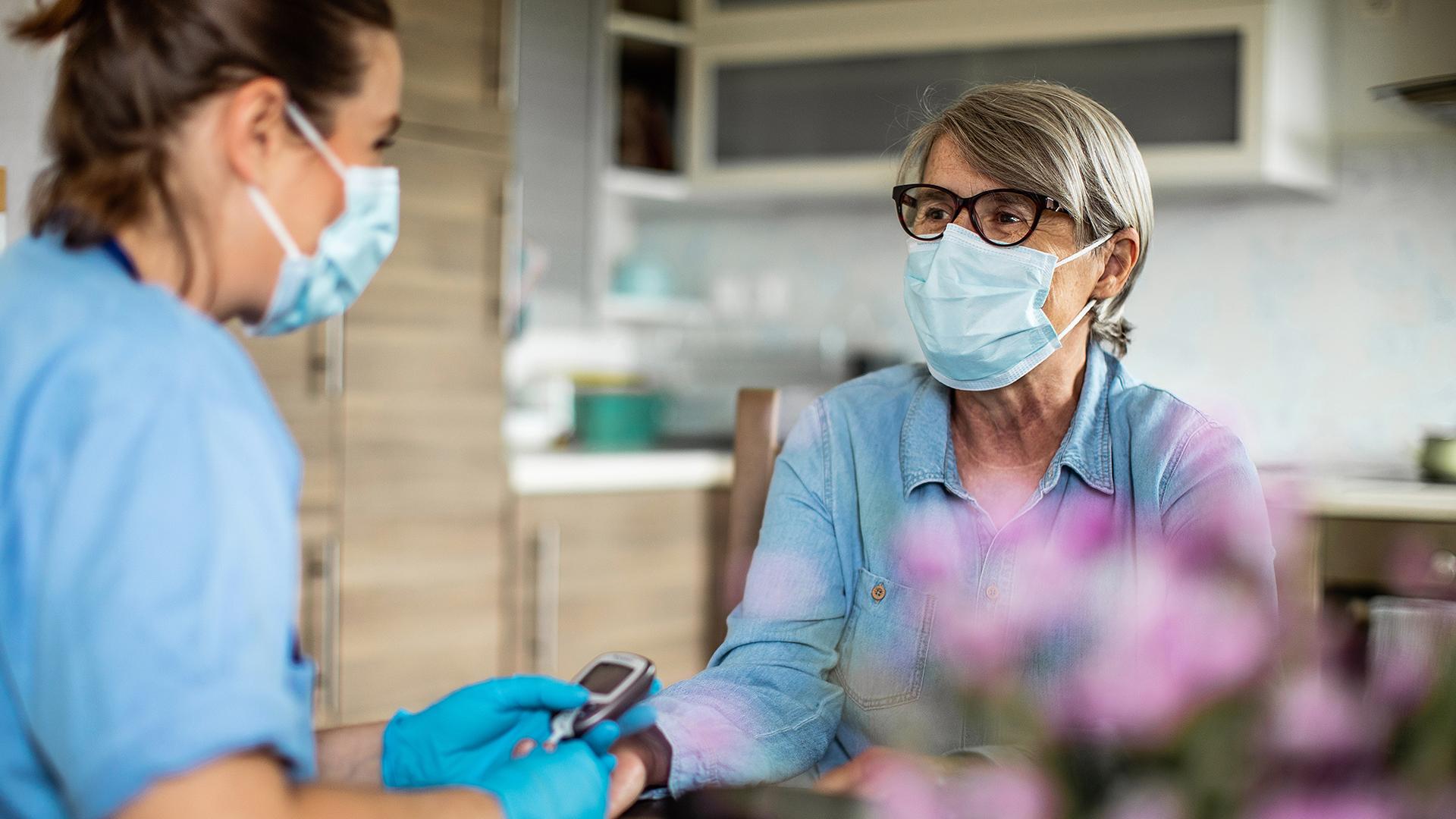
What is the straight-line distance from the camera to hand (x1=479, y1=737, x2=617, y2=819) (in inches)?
29.1

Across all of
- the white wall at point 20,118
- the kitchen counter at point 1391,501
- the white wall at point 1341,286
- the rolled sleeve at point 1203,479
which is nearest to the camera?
the rolled sleeve at point 1203,479

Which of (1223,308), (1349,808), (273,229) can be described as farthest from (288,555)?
(1223,308)

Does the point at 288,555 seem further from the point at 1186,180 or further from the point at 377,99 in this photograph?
the point at 1186,180

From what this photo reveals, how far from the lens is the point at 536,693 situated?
2.88 feet

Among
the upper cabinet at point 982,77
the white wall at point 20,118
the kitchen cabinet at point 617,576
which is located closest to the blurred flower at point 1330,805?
the white wall at point 20,118

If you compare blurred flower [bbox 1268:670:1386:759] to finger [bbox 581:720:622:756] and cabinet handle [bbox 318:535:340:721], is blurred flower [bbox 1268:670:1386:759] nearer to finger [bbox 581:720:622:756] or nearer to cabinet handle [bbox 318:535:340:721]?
finger [bbox 581:720:622:756]

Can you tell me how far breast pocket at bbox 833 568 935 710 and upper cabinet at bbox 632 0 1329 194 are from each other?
65.3 inches

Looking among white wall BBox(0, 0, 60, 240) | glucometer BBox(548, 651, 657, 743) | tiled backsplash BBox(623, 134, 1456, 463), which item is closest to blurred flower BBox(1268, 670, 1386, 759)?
glucometer BBox(548, 651, 657, 743)

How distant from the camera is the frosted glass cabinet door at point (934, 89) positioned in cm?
293

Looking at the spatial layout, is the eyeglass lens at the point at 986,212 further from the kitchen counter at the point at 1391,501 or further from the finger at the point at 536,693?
the kitchen counter at the point at 1391,501

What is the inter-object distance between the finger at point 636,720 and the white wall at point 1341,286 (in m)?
2.38

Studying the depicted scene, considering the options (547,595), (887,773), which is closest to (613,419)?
(547,595)

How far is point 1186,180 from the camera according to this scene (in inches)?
116

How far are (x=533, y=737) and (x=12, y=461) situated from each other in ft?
1.29
